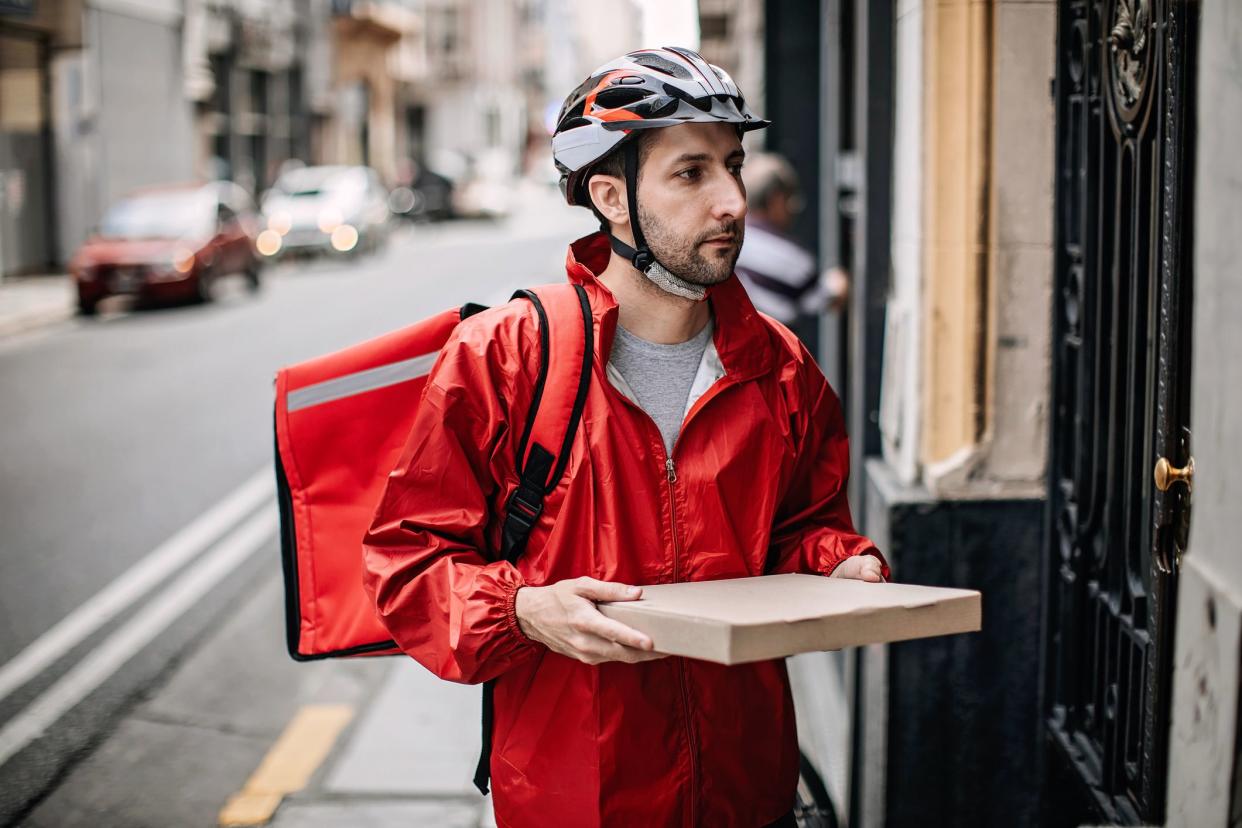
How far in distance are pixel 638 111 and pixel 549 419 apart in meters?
0.55

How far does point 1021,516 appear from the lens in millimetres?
3625

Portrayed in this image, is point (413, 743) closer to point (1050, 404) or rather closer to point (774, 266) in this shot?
point (774, 266)

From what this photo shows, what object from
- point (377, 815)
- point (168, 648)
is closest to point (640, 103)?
point (377, 815)

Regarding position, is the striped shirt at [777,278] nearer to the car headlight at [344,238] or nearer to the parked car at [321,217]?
the parked car at [321,217]

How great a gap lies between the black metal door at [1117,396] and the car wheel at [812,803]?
0.59 m

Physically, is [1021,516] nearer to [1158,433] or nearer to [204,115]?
[1158,433]

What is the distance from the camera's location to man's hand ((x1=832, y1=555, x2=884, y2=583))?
2314 mm

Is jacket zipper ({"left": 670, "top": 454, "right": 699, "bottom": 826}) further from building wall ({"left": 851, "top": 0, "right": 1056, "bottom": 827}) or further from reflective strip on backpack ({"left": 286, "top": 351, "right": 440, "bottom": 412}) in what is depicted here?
building wall ({"left": 851, "top": 0, "right": 1056, "bottom": 827})

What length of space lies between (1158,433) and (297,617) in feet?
5.26

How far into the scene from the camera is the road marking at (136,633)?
5.29 meters

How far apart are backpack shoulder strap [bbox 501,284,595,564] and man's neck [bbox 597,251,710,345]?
157 millimetres

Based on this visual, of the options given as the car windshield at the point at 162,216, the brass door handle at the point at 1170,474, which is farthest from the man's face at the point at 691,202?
the car windshield at the point at 162,216

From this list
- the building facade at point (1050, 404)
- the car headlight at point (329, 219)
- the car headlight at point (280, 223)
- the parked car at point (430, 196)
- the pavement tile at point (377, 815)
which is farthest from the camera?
the parked car at point (430, 196)

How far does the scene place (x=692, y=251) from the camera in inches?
92.0
